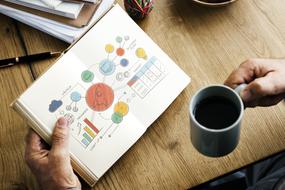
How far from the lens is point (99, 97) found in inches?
37.0

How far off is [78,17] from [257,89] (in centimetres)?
44

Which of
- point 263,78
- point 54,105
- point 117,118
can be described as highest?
point 54,105

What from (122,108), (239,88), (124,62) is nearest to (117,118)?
(122,108)

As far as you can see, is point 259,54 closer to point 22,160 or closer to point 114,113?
point 114,113

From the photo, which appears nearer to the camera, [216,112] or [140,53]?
[216,112]

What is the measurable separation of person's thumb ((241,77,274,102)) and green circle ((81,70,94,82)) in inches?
12.2

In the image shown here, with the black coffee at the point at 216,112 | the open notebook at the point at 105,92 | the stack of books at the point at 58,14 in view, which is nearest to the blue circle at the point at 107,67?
the open notebook at the point at 105,92

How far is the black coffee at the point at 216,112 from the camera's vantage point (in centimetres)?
81

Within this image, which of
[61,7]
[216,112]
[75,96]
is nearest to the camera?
[216,112]

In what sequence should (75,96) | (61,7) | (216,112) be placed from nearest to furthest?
(216,112), (75,96), (61,7)

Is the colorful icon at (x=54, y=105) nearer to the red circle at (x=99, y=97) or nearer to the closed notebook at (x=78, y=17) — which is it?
the red circle at (x=99, y=97)

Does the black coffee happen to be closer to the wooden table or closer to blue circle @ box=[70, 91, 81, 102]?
the wooden table

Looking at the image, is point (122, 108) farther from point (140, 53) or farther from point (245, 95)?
point (245, 95)

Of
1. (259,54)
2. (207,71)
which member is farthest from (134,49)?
(259,54)
